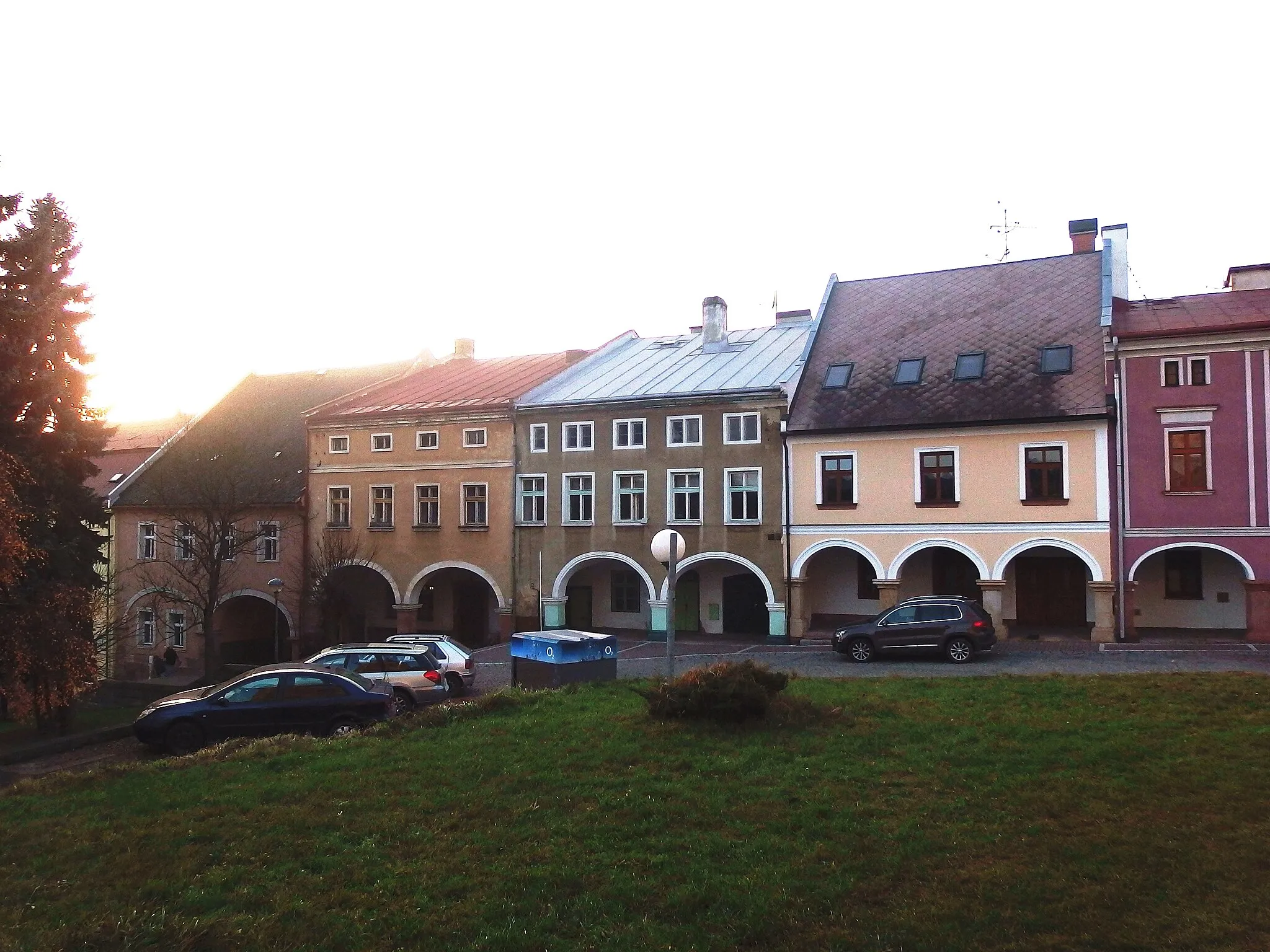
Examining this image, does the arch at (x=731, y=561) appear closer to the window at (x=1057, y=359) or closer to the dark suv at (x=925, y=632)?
the dark suv at (x=925, y=632)

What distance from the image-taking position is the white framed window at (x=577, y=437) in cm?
3434

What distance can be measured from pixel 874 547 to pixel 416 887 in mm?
23403

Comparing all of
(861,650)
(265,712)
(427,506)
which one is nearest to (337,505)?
(427,506)

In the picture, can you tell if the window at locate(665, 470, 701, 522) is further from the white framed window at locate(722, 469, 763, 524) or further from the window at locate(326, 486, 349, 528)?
the window at locate(326, 486, 349, 528)

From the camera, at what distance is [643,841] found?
8.76 meters

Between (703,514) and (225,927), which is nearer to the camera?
(225,927)

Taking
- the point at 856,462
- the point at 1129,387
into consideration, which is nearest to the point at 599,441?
the point at 856,462

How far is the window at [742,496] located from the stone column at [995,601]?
710 cm

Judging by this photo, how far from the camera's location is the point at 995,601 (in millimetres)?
27703

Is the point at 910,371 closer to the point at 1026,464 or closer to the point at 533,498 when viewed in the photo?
the point at 1026,464

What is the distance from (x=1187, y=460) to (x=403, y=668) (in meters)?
20.7

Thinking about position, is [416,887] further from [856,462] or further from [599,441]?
[599,441]

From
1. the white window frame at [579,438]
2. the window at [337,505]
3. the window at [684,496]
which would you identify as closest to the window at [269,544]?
the window at [337,505]

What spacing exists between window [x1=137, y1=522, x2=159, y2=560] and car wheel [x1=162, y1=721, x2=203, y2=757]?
28.0m
